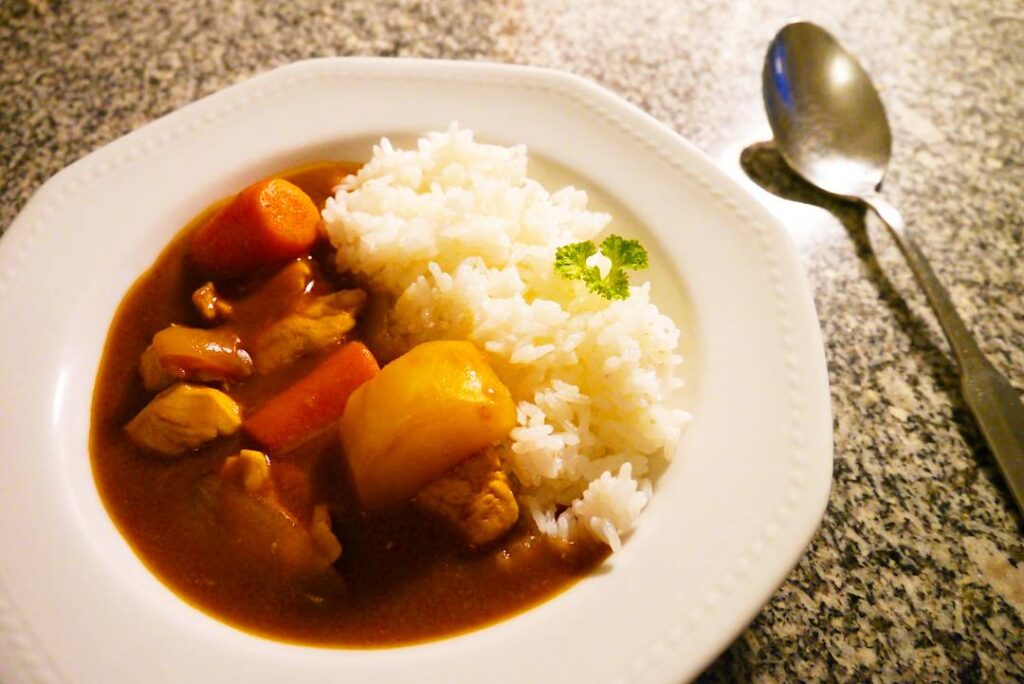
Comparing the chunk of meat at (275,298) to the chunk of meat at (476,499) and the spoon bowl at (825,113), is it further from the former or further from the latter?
the spoon bowl at (825,113)

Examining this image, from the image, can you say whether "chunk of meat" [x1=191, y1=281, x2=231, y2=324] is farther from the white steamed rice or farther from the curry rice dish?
the white steamed rice

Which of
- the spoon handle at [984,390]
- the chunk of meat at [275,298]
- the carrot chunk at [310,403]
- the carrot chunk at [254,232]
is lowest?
the spoon handle at [984,390]

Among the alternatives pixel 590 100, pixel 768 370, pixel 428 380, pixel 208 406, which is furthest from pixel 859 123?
pixel 208 406

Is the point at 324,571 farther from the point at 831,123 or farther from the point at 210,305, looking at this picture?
the point at 831,123

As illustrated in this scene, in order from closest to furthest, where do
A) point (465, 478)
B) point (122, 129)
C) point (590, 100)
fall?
1. point (465, 478)
2. point (590, 100)
3. point (122, 129)

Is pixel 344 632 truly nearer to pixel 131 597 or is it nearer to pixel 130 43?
pixel 131 597

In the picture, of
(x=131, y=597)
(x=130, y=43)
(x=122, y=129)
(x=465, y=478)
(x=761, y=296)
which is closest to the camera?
(x=131, y=597)

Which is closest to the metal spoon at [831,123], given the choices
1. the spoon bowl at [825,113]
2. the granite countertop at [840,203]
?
the spoon bowl at [825,113]
